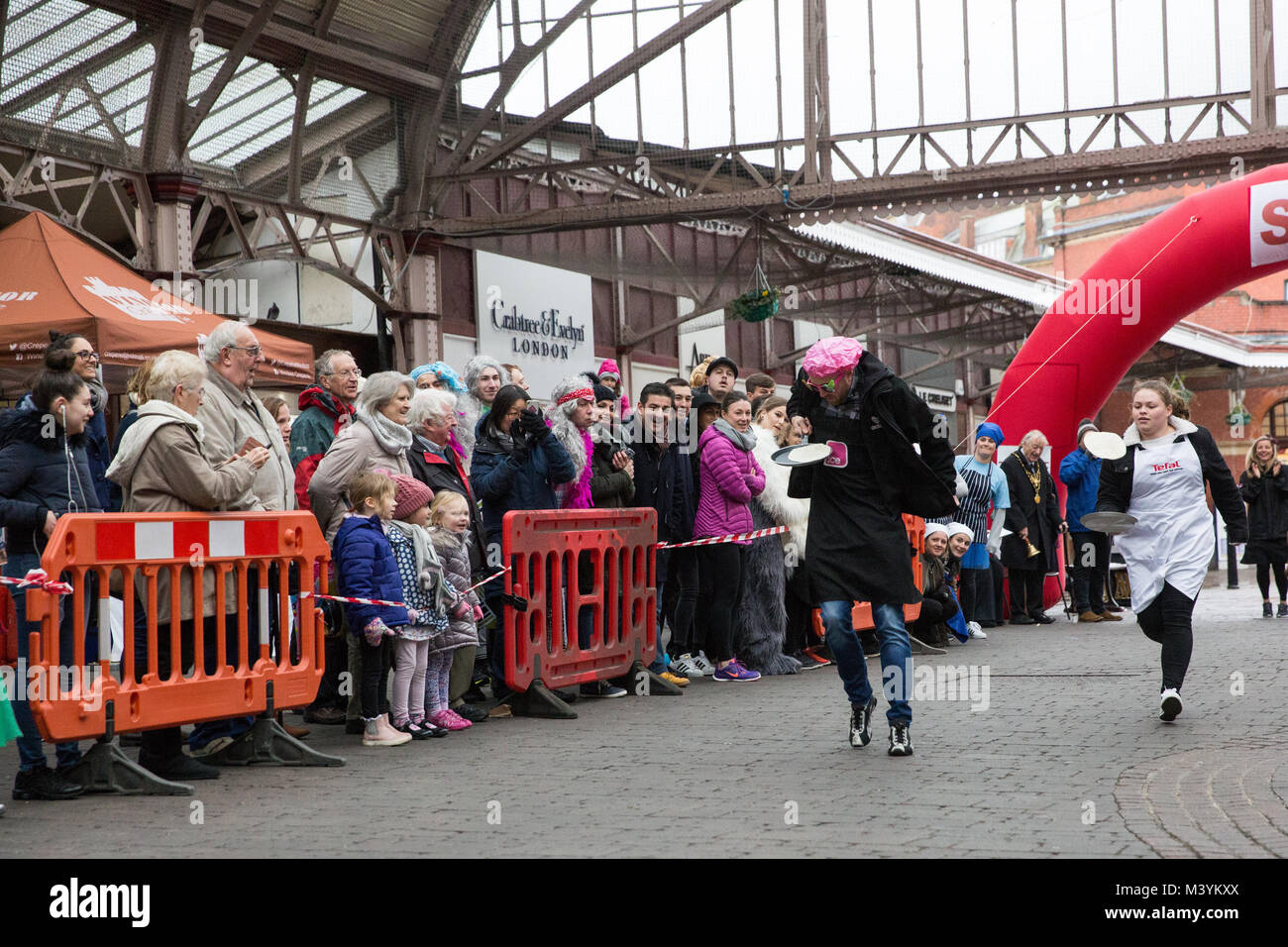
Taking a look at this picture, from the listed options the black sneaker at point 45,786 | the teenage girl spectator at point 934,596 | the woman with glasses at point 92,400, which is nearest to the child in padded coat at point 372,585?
the woman with glasses at point 92,400

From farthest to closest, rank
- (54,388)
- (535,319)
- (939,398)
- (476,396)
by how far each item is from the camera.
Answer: (939,398), (535,319), (476,396), (54,388)

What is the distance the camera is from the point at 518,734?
7531 millimetres

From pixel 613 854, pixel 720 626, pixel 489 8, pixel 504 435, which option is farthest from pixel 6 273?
pixel 613 854

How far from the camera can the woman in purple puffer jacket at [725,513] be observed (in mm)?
9719

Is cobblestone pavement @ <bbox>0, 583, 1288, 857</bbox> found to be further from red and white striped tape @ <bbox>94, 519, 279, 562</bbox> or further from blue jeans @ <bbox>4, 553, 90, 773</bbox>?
red and white striped tape @ <bbox>94, 519, 279, 562</bbox>

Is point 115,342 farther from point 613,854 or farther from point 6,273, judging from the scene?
point 613,854

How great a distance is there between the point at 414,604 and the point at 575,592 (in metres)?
1.41

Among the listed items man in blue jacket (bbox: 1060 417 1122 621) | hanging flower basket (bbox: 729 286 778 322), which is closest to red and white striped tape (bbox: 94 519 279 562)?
man in blue jacket (bbox: 1060 417 1122 621)

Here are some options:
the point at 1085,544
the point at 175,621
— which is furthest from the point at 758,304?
the point at 175,621

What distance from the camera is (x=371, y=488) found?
7262 mm

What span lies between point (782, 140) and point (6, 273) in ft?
29.1

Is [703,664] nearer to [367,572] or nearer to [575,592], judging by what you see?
[575,592]

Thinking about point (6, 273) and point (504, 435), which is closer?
point (504, 435)
